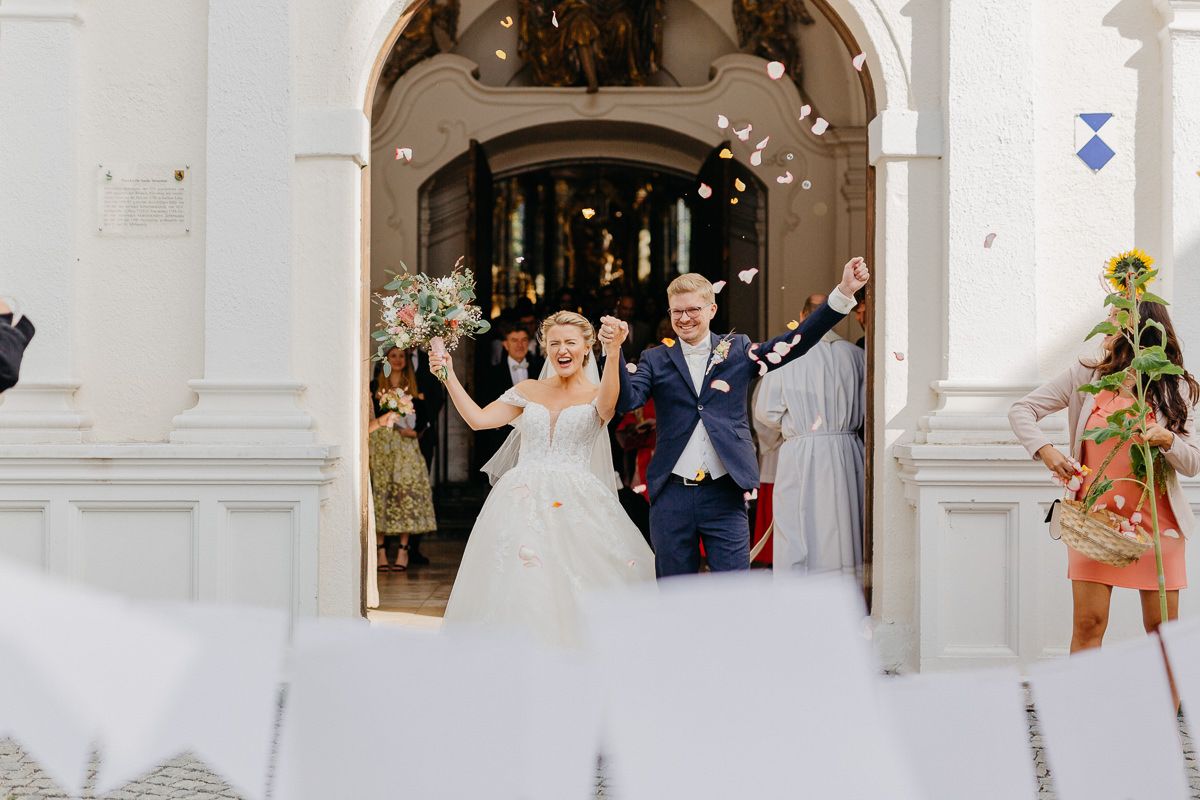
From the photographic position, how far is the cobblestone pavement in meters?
4.46

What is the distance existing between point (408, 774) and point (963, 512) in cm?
474

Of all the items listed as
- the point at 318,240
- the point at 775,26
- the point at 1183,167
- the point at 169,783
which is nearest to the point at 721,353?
the point at 318,240

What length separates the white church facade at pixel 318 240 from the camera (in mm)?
6078

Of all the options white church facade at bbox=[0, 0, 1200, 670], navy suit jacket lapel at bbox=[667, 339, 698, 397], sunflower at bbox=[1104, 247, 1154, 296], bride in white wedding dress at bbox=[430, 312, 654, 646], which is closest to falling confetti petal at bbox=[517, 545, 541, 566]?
bride in white wedding dress at bbox=[430, 312, 654, 646]

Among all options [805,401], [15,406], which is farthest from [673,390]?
[15,406]

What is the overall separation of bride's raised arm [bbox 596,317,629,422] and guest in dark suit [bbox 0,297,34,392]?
2.16 m

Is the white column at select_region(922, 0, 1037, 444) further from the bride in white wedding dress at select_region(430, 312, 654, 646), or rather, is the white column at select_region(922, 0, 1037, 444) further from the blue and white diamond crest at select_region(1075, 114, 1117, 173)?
the bride in white wedding dress at select_region(430, 312, 654, 646)

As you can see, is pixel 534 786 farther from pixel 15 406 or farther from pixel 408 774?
pixel 15 406

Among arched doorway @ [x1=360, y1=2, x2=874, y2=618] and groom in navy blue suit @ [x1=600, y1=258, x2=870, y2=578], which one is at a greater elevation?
arched doorway @ [x1=360, y1=2, x2=874, y2=618]

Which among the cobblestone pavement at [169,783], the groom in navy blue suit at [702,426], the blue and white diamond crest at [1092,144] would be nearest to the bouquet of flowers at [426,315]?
the groom in navy blue suit at [702,426]

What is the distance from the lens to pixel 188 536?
6070 millimetres

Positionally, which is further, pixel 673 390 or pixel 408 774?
pixel 673 390

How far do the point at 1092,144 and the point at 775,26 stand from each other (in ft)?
17.8

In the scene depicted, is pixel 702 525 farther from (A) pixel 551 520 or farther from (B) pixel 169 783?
(B) pixel 169 783
